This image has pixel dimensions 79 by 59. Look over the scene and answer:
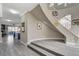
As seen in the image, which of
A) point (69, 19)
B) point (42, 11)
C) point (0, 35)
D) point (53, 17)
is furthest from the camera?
point (42, 11)

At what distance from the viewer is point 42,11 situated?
16.7 feet

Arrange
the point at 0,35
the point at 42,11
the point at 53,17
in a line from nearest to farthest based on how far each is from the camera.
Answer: the point at 0,35 < the point at 53,17 < the point at 42,11

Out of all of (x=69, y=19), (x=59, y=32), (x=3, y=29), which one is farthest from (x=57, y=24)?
(x=3, y=29)

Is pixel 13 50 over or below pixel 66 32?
below

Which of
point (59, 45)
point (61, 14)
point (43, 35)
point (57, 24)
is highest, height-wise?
point (61, 14)

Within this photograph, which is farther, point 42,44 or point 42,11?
point 42,11

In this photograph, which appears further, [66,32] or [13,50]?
[13,50]

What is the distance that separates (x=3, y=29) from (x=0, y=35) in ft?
1.10

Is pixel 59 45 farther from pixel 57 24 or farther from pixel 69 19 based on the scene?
pixel 69 19

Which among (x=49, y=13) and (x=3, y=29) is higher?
(x=49, y=13)

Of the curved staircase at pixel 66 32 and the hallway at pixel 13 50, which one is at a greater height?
the curved staircase at pixel 66 32

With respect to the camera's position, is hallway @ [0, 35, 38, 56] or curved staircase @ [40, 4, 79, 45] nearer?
curved staircase @ [40, 4, 79, 45]

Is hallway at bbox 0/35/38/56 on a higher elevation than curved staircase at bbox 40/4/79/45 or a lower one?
lower

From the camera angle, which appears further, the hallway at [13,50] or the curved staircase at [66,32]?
the hallway at [13,50]
